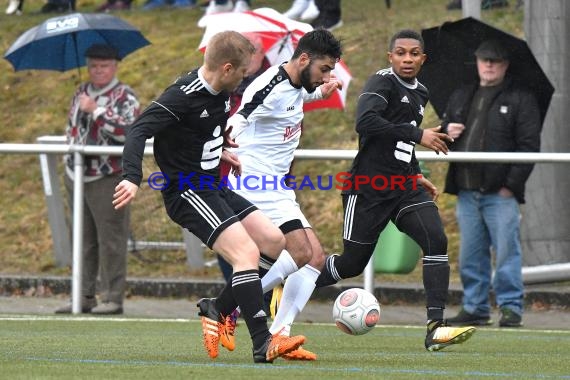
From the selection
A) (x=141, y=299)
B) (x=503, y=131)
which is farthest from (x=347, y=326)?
(x=141, y=299)

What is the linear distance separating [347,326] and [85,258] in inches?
173

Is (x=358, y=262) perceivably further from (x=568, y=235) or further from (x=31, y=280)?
(x=31, y=280)

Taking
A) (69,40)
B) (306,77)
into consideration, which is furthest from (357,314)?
(69,40)

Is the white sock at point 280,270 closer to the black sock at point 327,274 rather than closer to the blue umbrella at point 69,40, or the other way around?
the black sock at point 327,274

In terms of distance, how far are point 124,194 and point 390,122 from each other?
2.62 meters

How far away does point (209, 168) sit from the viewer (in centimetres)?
891

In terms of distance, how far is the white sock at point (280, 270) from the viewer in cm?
1016

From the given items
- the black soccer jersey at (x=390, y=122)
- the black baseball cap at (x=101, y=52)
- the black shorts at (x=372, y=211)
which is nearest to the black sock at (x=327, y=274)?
the black shorts at (x=372, y=211)

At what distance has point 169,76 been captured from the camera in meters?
19.8

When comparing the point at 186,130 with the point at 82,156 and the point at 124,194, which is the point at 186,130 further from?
the point at 82,156

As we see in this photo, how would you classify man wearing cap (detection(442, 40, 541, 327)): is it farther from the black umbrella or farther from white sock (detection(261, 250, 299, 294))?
white sock (detection(261, 250, 299, 294))

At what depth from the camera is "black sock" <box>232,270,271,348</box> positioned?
8.48m

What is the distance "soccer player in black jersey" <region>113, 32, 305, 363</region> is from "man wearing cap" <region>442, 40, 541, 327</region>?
4149 mm

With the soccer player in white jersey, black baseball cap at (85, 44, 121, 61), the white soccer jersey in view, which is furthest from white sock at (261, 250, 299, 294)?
black baseball cap at (85, 44, 121, 61)
